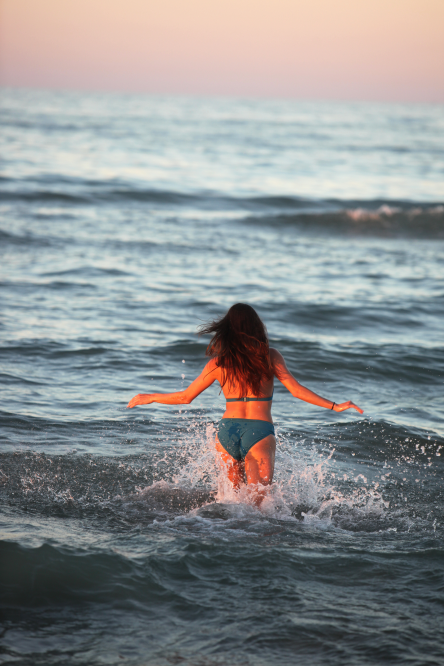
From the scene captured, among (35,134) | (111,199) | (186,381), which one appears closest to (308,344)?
(186,381)

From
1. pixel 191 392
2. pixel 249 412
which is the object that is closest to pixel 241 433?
pixel 249 412

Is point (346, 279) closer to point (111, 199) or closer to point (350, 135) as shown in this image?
point (111, 199)

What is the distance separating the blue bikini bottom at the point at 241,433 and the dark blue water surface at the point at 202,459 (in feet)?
1.26

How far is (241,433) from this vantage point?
451 centimetres

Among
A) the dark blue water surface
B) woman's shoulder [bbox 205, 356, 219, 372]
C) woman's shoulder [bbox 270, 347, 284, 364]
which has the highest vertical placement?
woman's shoulder [bbox 270, 347, 284, 364]

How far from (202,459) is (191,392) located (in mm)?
1173

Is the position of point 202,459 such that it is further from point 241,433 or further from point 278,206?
point 278,206

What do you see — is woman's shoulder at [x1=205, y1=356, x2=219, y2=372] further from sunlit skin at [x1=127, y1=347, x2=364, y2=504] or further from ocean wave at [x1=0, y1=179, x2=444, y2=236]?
ocean wave at [x1=0, y1=179, x2=444, y2=236]

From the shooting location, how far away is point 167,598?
358cm

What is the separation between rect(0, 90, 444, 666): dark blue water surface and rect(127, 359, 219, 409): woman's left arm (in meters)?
0.74

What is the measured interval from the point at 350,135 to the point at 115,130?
18.6 metres

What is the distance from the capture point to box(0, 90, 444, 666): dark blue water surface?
336 cm

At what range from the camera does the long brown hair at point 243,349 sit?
14.4 feet

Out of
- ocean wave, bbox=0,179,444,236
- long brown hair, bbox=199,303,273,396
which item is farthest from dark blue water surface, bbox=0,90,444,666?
ocean wave, bbox=0,179,444,236
